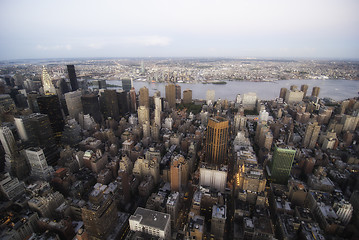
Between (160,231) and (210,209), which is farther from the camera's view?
(210,209)

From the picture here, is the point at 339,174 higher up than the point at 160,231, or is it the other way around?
the point at 160,231

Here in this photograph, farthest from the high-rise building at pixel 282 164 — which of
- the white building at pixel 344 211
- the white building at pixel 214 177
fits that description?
the white building at pixel 214 177

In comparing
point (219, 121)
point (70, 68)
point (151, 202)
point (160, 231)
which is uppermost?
point (70, 68)

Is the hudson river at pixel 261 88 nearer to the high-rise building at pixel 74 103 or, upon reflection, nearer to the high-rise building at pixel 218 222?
the high-rise building at pixel 74 103

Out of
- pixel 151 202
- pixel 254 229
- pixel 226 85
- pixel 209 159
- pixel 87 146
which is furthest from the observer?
pixel 226 85

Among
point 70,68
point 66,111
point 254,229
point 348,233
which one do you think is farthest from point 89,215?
point 70,68

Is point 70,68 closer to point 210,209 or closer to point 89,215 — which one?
point 89,215
